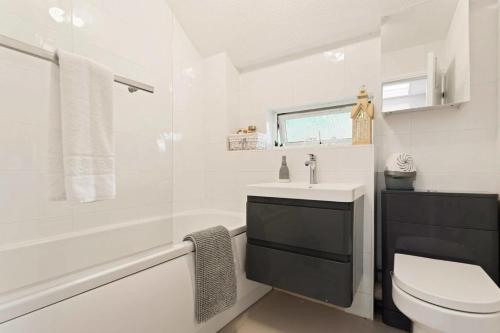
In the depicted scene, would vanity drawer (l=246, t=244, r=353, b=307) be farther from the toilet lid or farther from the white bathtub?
the toilet lid

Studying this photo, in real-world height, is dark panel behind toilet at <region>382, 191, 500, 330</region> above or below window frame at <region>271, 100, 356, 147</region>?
below

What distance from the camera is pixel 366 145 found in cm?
164

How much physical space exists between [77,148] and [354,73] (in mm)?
1855

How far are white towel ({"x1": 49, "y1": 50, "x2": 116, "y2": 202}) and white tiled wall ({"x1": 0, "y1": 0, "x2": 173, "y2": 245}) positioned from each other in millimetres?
77

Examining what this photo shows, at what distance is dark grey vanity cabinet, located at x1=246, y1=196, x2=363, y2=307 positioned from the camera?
1.27 m

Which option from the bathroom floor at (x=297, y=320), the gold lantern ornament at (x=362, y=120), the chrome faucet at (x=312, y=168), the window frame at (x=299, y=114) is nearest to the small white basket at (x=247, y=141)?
the window frame at (x=299, y=114)

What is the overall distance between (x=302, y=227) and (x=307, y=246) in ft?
0.34

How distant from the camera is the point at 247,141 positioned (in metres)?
2.17

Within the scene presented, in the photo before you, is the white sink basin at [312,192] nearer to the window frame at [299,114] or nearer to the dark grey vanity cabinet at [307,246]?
the dark grey vanity cabinet at [307,246]

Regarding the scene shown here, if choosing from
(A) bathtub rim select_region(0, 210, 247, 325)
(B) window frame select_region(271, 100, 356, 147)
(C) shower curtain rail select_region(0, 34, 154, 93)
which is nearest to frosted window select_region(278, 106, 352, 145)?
(B) window frame select_region(271, 100, 356, 147)

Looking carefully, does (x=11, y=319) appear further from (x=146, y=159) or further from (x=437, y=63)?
(x=437, y=63)

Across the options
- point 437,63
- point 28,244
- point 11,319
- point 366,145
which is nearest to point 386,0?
point 437,63

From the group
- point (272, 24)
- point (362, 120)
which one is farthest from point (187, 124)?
point (362, 120)

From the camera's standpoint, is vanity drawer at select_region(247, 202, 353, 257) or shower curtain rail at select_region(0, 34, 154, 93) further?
vanity drawer at select_region(247, 202, 353, 257)
